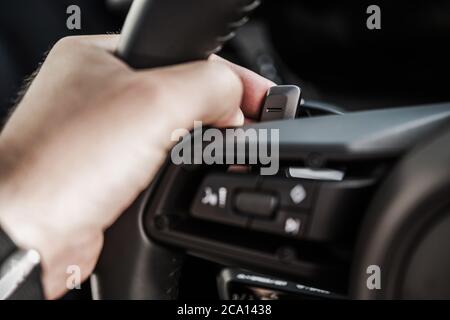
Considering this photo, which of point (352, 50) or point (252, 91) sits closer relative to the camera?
point (252, 91)

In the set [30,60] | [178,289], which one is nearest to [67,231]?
[178,289]

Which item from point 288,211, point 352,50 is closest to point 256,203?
point 288,211

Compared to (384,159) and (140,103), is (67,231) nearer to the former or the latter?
(140,103)

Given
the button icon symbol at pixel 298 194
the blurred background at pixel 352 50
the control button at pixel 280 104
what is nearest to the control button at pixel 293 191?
the button icon symbol at pixel 298 194

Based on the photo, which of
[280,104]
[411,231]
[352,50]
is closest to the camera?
[411,231]

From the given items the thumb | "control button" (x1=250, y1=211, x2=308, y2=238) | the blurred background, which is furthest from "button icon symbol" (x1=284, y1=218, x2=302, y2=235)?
the blurred background

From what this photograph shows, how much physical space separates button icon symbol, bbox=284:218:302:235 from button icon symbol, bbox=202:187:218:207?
7 cm

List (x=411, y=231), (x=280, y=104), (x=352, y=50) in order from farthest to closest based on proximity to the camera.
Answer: (x=352, y=50) → (x=280, y=104) → (x=411, y=231)

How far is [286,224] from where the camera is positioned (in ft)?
1.86

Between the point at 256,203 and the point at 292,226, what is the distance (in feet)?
0.12

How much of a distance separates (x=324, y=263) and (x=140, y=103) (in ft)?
0.58

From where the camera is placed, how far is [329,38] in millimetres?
3035

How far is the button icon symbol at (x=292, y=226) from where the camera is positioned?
1.83ft

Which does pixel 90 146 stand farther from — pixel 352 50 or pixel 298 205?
pixel 352 50
